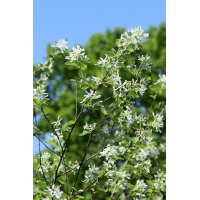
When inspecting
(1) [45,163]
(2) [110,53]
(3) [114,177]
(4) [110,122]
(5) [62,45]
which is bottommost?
(3) [114,177]

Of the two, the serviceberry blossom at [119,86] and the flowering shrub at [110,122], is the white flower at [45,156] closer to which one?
the flowering shrub at [110,122]

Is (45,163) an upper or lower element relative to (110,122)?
lower

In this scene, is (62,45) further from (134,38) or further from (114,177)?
(114,177)

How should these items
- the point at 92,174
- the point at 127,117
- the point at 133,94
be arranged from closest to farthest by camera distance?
the point at 133,94 → the point at 127,117 → the point at 92,174

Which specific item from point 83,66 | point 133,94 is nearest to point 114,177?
point 133,94

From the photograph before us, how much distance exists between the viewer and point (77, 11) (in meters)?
2.97

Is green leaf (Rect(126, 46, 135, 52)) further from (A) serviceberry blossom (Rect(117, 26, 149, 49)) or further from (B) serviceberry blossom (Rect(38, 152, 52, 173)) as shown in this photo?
(B) serviceberry blossom (Rect(38, 152, 52, 173))

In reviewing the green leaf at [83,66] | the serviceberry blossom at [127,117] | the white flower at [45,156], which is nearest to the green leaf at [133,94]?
the serviceberry blossom at [127,117]

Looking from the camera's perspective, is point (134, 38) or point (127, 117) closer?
point (134, 38)

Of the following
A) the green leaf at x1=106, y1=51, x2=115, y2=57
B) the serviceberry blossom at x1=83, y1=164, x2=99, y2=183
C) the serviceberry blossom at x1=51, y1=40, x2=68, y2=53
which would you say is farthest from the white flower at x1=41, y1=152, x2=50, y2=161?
the green leaf at x1=106, y1=51, x2=115, y2=57

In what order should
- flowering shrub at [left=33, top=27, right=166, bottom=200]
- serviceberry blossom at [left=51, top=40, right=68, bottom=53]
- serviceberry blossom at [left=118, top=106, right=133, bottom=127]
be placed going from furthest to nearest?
serviceberry blossom at [left=51, top=40, right=68, bottom=53], serviceberry blossom at [left=118, top=106, right=133, bottom=127], flowering shrub at [left=33, top=27, right=166, bottom=200]
